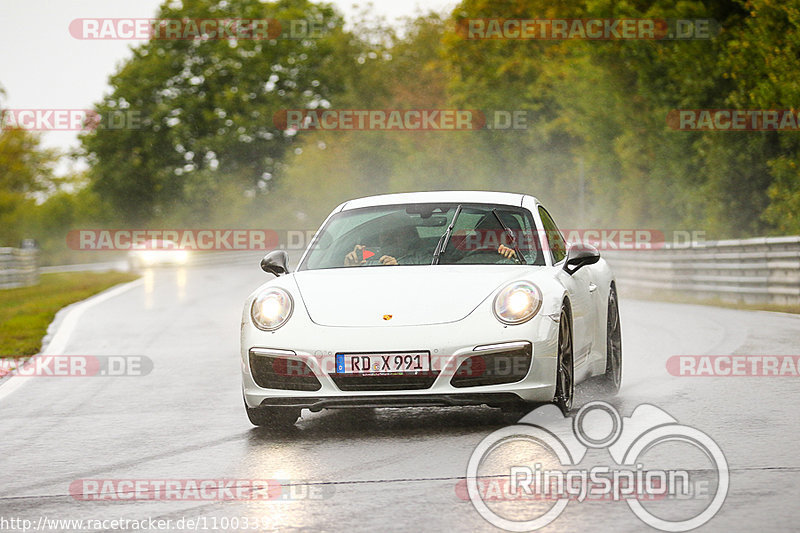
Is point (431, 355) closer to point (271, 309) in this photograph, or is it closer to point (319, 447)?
point (319, 447)

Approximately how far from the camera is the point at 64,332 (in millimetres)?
16469

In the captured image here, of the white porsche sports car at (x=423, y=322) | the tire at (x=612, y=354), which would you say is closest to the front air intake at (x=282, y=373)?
the white porsche sports car at (x=423, y=322)

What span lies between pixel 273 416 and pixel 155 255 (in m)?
36.7

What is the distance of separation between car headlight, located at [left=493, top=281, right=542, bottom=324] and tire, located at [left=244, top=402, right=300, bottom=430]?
1.39 m

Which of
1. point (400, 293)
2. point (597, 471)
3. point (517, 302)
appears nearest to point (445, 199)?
point (400, 293)

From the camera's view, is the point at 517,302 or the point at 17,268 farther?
the point at 17,268

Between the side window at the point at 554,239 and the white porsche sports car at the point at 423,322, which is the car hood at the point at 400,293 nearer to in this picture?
the white porsche sports car at the point at 423,322

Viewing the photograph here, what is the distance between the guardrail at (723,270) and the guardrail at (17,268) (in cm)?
1459

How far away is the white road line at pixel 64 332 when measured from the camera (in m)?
11.1

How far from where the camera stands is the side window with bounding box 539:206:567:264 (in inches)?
350

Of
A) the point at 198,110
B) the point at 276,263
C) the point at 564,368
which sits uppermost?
the point at 198,110

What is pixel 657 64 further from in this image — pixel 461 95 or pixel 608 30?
pixel 461 95

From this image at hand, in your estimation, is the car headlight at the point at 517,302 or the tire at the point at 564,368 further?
the tire at the point at 564,368

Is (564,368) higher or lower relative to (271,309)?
lower
